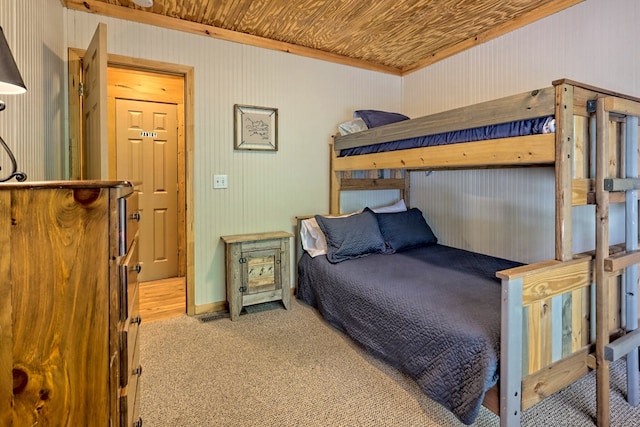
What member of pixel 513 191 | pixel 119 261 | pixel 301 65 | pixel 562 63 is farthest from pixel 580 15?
pixel 119 261

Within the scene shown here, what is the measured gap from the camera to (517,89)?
8.83 feet

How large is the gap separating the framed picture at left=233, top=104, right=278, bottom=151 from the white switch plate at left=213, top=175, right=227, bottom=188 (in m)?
0.29

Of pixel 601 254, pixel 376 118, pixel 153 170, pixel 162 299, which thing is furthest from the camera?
pixel 153 170

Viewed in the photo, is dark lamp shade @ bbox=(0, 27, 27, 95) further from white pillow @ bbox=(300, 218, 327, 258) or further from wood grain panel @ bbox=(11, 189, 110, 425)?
white pillow @ bbox=(300, 218, 327, 258)

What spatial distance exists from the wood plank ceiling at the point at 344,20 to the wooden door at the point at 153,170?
1387mm

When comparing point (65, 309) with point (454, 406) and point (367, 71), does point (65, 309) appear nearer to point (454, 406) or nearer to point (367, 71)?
point (454, 406)

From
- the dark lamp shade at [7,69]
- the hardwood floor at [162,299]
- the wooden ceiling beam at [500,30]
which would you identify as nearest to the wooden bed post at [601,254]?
the wooden ceiling beam at [500,30]

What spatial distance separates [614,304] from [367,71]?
Answer: 2884mm

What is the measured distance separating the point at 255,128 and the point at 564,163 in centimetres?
230

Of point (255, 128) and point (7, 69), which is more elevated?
point (255, 128)

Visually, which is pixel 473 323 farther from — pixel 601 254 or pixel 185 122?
pixel 185 122


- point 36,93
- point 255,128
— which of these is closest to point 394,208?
point 255,128

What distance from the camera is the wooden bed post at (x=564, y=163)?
→ 148cm

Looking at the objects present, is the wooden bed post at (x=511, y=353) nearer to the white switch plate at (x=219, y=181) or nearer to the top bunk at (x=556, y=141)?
the top bunk at (x=556, y=141)
